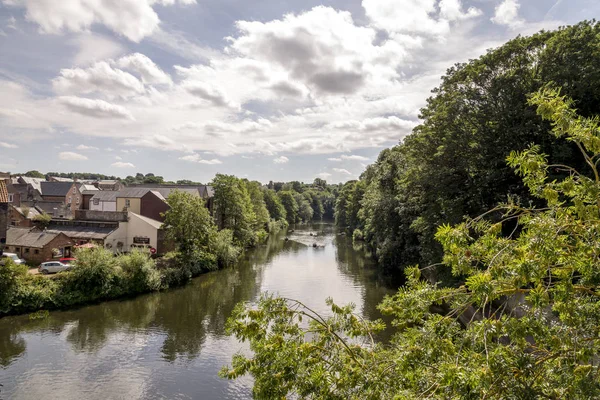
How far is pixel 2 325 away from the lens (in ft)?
59.8

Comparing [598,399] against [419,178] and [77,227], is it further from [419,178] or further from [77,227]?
[77,227]

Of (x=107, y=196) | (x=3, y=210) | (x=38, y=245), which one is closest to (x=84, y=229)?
(x=38, y=245)

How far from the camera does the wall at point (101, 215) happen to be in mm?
33094

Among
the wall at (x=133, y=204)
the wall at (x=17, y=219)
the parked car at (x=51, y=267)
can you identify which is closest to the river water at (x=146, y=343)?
the parked car at (x=51, y=267)

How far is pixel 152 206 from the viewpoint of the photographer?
127ft

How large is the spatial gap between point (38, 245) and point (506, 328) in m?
31.2

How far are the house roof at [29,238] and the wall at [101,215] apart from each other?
18.9 feet

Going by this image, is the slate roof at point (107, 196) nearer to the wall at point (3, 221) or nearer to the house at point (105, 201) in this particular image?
the house at point (105, 201)

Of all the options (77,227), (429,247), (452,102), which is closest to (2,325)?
(77,227)

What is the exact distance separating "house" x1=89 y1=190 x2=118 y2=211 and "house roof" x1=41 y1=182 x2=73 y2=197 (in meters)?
21.7

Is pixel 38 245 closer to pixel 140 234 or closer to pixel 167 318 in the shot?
pixel 140 234

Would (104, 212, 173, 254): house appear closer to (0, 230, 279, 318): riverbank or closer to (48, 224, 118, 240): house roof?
(48, 224, 118, 240): house roof

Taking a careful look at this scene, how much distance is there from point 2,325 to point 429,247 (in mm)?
22400

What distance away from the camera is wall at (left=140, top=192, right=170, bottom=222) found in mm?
38656
